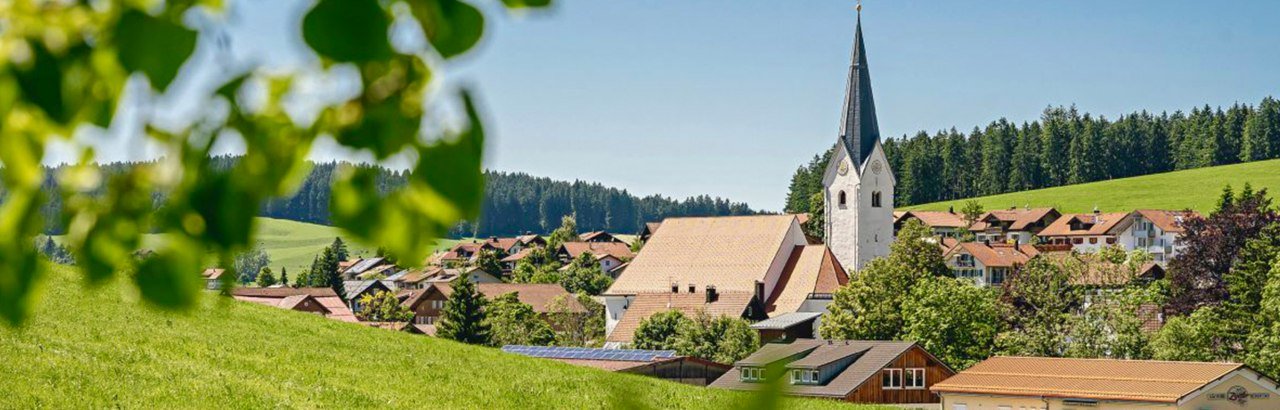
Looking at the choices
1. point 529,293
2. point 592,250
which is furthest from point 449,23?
point 592,250

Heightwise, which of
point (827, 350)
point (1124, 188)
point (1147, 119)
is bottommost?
point (827, 350)

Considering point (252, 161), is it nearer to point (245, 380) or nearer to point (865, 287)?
point (245, 380)

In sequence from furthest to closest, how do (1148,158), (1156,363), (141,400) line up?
1. (1148,158)
2. (1156,363)
3. (141,400)

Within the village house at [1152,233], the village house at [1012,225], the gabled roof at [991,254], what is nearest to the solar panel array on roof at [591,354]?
the gabled roof at [991,254]

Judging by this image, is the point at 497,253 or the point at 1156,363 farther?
the point at 497,253

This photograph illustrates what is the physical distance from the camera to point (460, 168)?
126 cm

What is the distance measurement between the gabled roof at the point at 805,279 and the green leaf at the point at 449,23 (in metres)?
53.9

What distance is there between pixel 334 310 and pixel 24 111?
214 ft

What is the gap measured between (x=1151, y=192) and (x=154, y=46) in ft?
401

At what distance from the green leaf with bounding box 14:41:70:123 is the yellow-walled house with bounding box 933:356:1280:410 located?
118ft

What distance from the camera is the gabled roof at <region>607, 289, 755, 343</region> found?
52.1m

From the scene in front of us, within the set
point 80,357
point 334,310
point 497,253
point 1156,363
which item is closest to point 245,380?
point 80,357

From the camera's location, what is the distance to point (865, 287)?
45.4m

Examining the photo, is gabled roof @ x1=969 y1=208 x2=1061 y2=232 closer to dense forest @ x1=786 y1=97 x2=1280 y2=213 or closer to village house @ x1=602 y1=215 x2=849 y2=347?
dense forest @ x1=786 y1=97 x2=1280 y2=213
